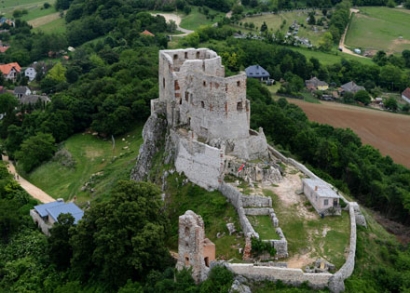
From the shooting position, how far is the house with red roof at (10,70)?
118869 millimetres

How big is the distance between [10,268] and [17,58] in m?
80.8

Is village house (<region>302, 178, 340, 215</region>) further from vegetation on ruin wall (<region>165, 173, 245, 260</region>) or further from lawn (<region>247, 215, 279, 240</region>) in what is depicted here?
vegetation on ruin wall (<region>165, 173, 245, 260</region>)

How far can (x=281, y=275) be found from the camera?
4347 centimetres

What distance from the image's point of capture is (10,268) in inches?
2231

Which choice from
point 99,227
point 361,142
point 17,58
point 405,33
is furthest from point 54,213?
point 405,33

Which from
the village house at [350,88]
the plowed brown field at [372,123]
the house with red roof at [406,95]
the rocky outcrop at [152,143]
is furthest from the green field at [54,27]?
the rocky outcrop at [152,143]

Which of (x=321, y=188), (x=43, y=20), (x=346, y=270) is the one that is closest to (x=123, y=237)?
(x=321, y=188)

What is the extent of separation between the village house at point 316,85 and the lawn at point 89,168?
143 feet

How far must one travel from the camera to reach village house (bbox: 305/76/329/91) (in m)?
113

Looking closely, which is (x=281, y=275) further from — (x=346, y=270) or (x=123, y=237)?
(x=123, y=237)

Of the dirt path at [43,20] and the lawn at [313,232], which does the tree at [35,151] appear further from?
the dirt path at [43,20]

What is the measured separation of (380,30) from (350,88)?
38.5 metres

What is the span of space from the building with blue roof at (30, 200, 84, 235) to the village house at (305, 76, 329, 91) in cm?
6091

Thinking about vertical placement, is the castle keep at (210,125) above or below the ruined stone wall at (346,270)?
above
